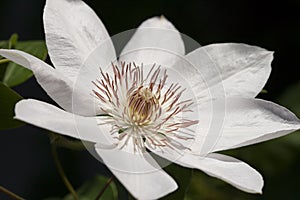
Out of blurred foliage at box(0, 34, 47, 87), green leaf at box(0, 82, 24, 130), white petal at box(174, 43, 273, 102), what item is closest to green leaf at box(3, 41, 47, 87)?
blurred foliage at box(0, 34, 47, 87)

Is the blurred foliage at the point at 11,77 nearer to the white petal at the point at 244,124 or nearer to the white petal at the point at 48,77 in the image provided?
the white petal at the point at 48,77

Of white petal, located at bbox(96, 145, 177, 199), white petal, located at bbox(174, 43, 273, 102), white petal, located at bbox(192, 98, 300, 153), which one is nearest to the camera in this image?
white petal, located at bbox(96, 145, 177, 199)

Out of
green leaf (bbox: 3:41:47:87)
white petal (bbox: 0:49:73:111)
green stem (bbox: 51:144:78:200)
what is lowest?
green stem (bbox: 51:144:78:200)

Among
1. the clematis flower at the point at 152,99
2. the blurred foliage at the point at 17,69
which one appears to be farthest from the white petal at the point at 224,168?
the blurred foliage at the point at 17,69

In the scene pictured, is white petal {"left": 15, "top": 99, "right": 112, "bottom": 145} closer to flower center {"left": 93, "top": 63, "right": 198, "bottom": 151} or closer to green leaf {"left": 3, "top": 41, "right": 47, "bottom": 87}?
flower center {"left": 93, "top": 63, "right": 198, "bottom": 151}

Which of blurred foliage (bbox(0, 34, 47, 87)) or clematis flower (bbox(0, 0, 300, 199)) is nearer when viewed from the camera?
clematis flower (bbox(0, 0, 300, 199))

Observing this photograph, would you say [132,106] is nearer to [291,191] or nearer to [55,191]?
[291,191]
